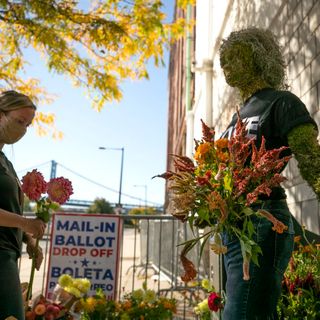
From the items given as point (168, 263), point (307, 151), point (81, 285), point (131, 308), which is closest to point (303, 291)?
point (307, 151)

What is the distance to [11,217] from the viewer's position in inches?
70.6

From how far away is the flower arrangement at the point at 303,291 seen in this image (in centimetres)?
193

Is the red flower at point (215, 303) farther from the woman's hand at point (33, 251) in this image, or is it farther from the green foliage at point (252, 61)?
the green foliage at point (252, 61)

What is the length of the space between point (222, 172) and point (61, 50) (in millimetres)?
5571

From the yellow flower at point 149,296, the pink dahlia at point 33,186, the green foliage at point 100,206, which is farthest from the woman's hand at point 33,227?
the green foliage at point 100,206

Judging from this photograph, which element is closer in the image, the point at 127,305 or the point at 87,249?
the point at 127,305

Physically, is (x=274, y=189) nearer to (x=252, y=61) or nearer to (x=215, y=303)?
(x=252, y=61)

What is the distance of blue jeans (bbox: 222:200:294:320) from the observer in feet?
4.94

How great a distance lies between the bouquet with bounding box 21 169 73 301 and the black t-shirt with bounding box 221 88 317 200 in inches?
36.2

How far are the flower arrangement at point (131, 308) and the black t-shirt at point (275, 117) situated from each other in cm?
228

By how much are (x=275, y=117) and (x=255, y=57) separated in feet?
1.28

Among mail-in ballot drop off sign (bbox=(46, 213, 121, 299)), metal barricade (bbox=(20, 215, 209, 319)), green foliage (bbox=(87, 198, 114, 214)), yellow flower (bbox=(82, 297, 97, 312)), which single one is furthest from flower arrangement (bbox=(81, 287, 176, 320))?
green foliage (bbox=(87, 198, 114, 214))

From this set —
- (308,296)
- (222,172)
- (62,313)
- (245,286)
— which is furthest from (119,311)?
(222,172)

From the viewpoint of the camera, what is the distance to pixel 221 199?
133 centimetres
